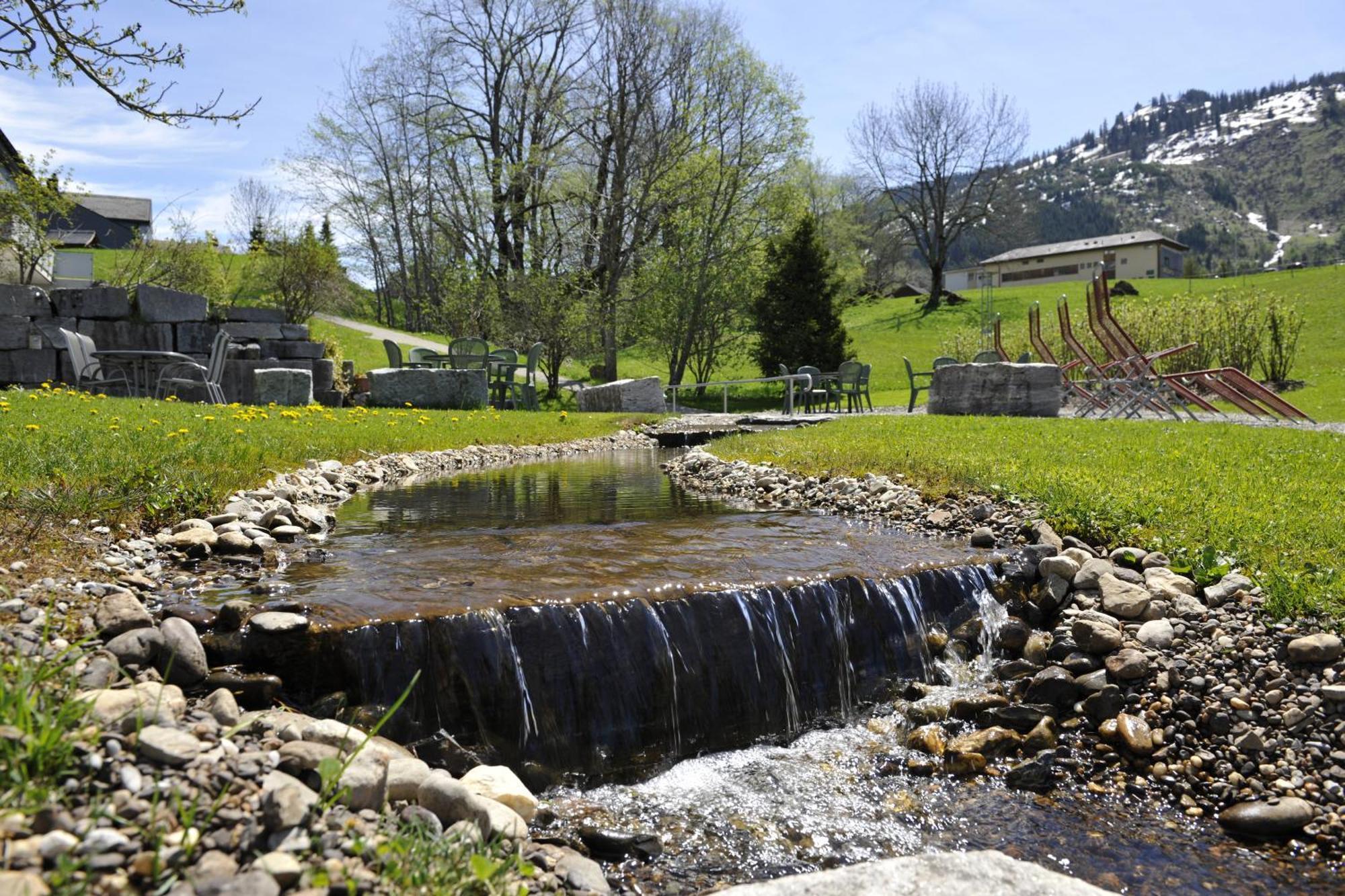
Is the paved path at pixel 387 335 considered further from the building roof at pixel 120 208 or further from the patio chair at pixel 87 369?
the building roof at pixel 120 208

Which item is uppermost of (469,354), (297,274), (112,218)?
(112,218)

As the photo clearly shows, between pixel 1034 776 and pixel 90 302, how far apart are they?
16.8 metres

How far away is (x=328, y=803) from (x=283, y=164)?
34433 millimetres

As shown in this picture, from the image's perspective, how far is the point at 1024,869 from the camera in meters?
2.20

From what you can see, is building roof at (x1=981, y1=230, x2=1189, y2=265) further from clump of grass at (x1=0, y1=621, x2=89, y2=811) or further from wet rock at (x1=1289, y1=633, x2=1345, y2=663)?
clump of grass at (x1=0, y1=621, x2=89, y2=811)

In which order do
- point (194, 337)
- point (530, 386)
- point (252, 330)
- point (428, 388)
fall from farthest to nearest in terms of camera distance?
point (530, 386), point (252, 330), point (428, 388), point (194, 337)

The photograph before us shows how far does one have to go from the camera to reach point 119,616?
3.22 metres

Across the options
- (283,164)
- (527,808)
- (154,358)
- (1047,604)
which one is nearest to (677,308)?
(154,358)

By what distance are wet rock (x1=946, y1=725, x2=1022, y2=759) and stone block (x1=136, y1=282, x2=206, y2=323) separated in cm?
1634

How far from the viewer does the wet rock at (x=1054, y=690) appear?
13.9 feet

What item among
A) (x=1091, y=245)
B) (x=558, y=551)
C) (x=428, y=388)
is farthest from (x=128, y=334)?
(x=1091, y=245)

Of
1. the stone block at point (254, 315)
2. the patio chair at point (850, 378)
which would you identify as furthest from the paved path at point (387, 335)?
the patio chair at point (850, 378)

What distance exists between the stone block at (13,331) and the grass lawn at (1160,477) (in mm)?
12063

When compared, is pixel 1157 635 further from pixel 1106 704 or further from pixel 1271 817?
pixel 1271 817
